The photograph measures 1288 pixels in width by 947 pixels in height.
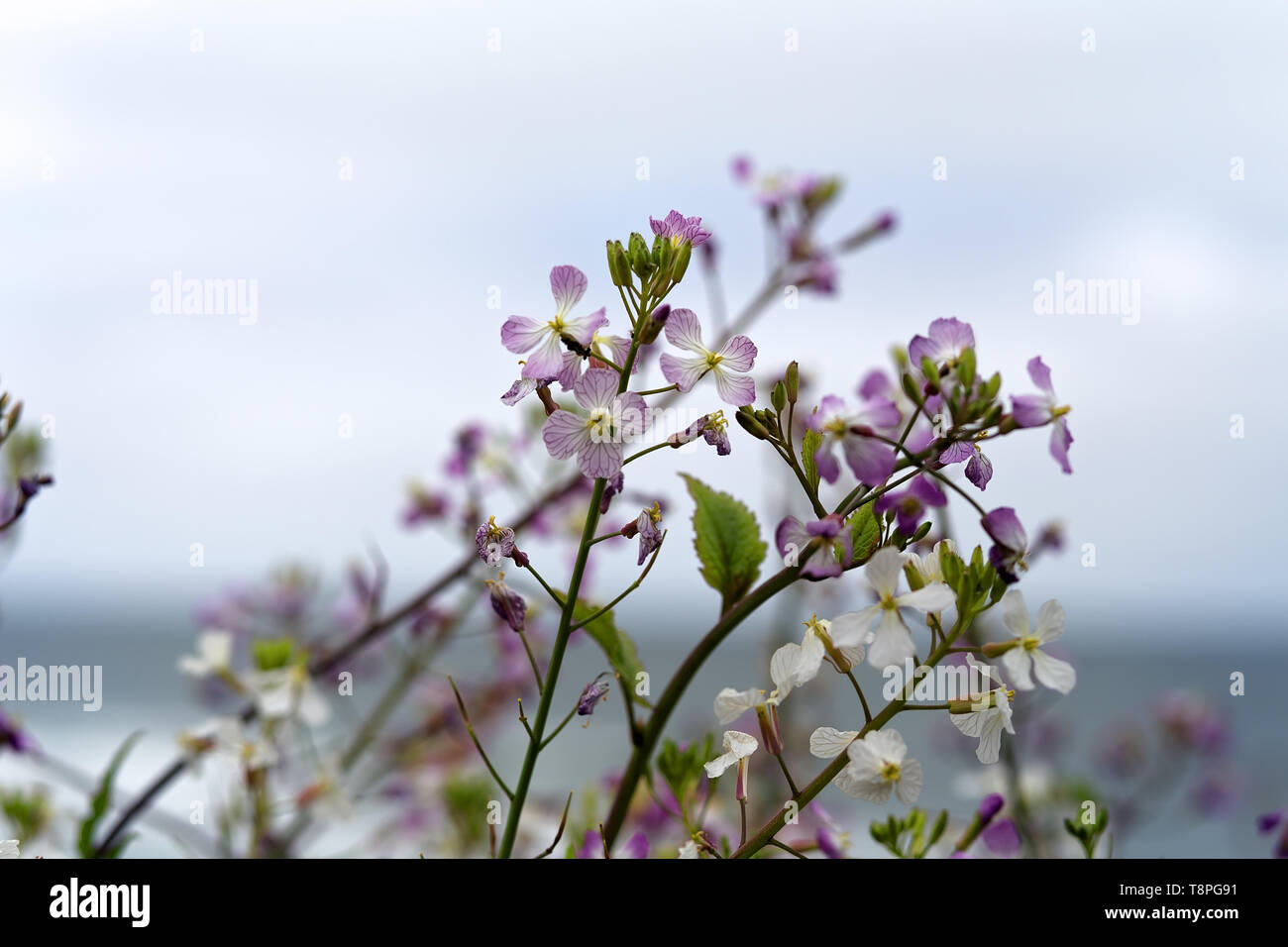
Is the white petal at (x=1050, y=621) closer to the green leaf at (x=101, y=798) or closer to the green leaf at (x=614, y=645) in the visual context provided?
the green leaf at (x=614, y=645)

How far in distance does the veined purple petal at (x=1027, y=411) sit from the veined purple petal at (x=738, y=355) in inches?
5.6

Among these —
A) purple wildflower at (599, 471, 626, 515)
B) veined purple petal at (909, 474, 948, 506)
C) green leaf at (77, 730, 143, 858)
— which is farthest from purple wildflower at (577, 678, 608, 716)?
green leaf at (77, 730, 143, 858)

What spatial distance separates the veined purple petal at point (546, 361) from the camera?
491 mm

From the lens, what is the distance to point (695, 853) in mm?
546

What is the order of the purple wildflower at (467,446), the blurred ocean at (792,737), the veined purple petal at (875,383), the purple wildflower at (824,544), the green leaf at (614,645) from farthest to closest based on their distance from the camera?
the purple wildflower at (467,446) → the blurred ocean at (792,737) → the veined purple petal at (875,383) → the green leaf at (614,645) → the purple wildflower at (824,544)

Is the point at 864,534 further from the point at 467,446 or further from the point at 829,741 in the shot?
the point at 467,446

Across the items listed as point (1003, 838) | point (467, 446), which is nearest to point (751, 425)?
point (1003, 838)

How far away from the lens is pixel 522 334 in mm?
512

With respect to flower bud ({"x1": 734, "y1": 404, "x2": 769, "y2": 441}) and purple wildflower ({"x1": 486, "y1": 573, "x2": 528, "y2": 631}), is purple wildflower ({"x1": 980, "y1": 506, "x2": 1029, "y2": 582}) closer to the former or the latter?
flower bud ({"x1": 734, "y1": 404, "x2": 769, "y2": 441})

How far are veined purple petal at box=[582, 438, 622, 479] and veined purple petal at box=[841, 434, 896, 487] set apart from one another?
0.39ft

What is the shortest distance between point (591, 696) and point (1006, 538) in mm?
262

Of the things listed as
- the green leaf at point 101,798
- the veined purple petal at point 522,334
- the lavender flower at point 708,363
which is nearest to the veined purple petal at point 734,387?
A: the lavender flower at point 708,363

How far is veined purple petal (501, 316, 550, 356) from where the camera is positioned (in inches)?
20.0
